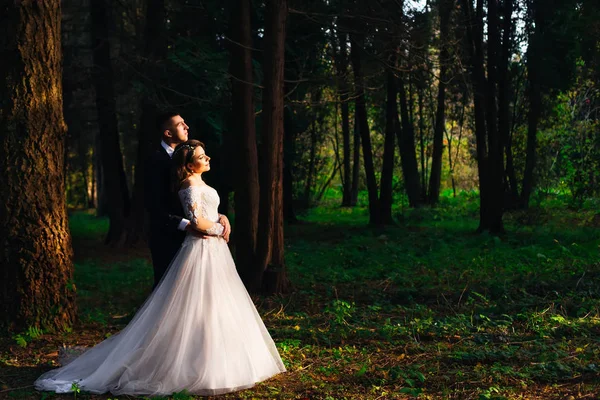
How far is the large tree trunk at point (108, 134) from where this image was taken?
64.0 feet

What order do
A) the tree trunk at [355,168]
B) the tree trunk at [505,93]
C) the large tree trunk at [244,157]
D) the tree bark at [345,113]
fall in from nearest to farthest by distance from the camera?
the large tree trunk at [244,157], the tree bark at [345,113], the tree trunk at [505,93], the tree trunk at [355,168]

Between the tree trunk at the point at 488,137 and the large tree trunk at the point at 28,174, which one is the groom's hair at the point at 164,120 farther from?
the tree trunk at the point at 488,137

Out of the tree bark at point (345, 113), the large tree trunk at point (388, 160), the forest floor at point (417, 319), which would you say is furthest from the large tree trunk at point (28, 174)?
the large tree trunk at point (388, 160)

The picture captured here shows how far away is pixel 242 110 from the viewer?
36.7 ft

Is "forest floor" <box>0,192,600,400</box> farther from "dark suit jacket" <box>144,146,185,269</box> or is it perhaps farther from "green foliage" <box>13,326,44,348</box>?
"dark suit jacket" <box>144,146,185,269</box>

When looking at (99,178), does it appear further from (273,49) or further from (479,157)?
(273,49)

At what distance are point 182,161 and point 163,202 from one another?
49 centimetres

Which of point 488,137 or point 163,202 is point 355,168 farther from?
point 163,202

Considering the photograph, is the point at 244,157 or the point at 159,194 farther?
the point at 244,157

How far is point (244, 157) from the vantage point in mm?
11062

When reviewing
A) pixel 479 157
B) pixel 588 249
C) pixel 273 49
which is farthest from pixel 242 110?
pixel 479 157

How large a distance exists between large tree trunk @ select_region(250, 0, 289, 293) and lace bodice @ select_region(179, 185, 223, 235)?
419 centimetres

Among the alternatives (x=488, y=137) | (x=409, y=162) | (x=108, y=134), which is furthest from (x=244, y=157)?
(x=409, y=162)

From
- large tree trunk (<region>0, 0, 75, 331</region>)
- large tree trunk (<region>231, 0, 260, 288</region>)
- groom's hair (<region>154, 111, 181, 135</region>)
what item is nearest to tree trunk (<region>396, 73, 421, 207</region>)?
large tree trunk (<region>231, 0, 260, 288</region>)
